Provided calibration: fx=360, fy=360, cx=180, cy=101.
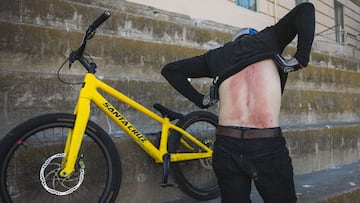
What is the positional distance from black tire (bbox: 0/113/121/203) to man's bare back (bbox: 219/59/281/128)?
104 cm

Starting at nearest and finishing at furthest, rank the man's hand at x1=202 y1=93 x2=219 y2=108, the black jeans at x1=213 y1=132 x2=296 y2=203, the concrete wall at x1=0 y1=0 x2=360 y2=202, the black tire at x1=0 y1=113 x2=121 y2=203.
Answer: the black jeans at x1=213 y1=132 x2=296 y2=203 < the black tire at x1=0 y1=113 x2=121 y2=203 < the man's hand at x1=202 y1=93 x2=219 y2=108 < the concrete wall at x1=0 y1=0 x2=360 y2=202

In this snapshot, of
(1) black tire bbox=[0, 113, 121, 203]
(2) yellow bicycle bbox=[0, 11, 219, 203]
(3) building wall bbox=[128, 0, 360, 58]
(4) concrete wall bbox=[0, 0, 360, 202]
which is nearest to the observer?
(1) black tire bbox=[0, 113, 121, 203]

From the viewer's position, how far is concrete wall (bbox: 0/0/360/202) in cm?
344

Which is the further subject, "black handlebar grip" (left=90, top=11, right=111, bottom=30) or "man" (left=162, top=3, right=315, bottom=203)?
"black handlebar grip" (left=90, top=11, right=111, bottom=30)

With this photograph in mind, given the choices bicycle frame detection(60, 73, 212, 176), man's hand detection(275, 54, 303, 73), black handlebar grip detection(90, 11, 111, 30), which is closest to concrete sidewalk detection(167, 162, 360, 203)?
bicycle frame detection(60, 73, 212, 176)

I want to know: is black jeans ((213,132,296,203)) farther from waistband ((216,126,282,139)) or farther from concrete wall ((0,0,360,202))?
concrete wall ((0,0,360,202))

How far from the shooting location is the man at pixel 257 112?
232cm

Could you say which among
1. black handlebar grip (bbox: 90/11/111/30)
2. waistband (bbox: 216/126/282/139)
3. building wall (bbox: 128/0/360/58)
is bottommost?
waistband (bbox: 216/126/282/139)

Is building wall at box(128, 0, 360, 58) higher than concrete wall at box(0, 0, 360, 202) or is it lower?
higher

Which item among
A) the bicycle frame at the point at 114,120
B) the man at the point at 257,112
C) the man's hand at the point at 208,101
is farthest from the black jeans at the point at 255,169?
the bicycle frame at the point at 114,120

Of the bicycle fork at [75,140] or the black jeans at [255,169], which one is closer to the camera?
the black jeans at [255,169]

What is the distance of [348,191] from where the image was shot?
3965mm

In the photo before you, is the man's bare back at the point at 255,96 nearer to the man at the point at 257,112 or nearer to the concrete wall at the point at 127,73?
the man at the point at 257,112

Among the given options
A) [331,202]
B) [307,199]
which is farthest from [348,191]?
[307,199]
